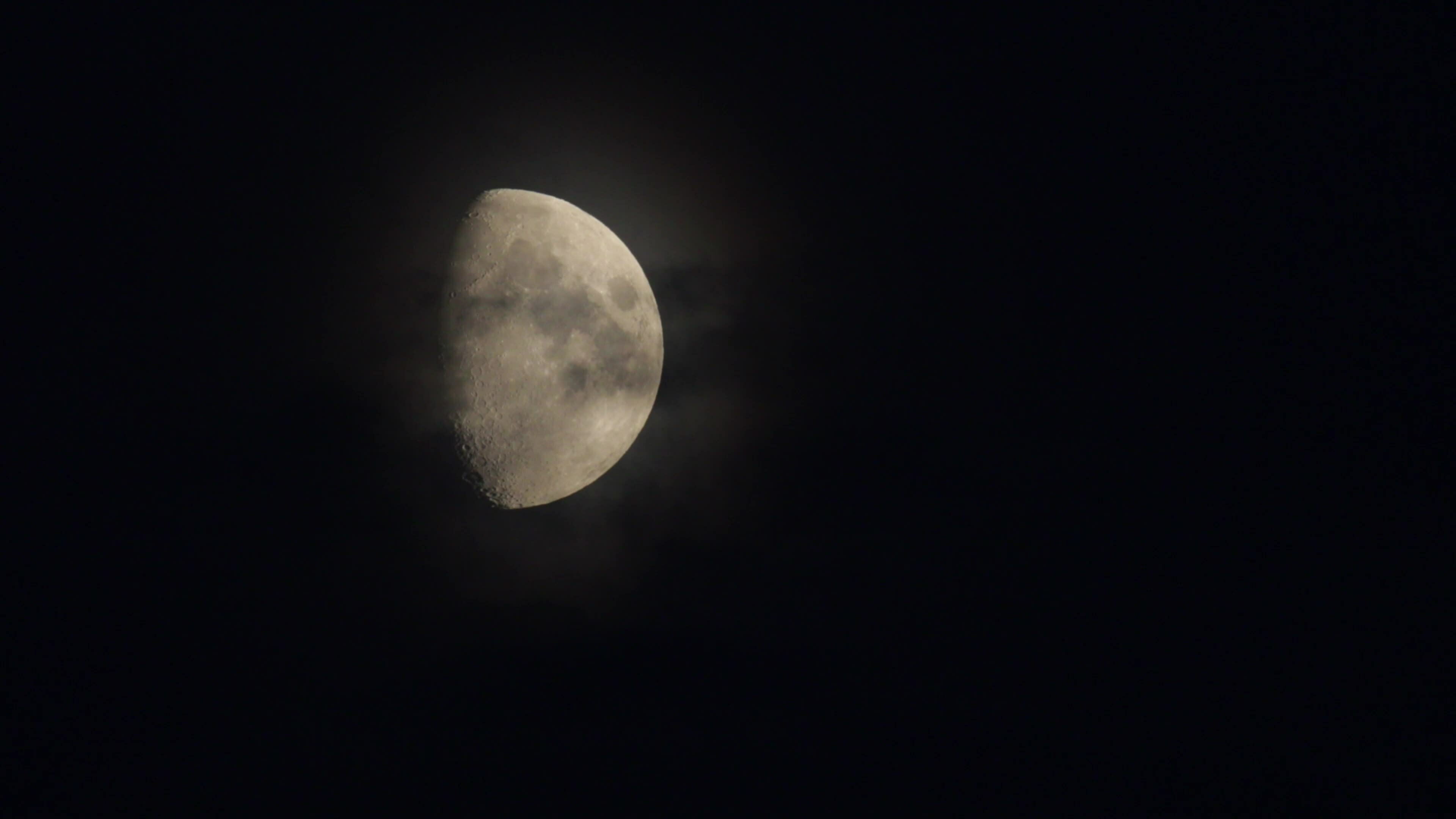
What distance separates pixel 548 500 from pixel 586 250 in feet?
3.66

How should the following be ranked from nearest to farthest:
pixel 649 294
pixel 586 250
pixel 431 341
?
pixel 431 341, pixel 586 250, pixel 649 294

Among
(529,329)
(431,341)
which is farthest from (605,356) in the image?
(431,341)

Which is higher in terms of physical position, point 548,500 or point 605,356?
point 605,356

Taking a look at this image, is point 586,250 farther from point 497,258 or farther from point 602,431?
point 602,431

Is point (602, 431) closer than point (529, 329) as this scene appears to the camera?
No

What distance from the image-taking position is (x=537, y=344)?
252cm

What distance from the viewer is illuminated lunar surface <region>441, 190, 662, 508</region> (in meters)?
2.50

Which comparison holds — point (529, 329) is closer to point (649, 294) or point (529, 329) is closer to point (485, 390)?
point (485, 390)

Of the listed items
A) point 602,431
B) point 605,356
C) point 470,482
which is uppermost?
point 605,356

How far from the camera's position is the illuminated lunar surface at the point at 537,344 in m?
2.50

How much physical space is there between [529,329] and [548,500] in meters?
0.78

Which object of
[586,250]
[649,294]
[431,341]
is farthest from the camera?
[649,294]

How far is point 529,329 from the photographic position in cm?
251

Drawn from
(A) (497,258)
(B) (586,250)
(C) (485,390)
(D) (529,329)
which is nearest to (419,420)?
(C) (485,390)
